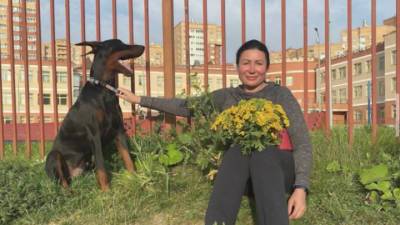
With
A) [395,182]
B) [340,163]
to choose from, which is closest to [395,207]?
[395,182]

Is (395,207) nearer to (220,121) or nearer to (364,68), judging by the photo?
(220,121)

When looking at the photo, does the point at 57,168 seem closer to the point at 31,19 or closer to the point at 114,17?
the point at 114,17

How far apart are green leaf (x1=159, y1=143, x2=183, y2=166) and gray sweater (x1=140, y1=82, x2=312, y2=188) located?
15.2 inches

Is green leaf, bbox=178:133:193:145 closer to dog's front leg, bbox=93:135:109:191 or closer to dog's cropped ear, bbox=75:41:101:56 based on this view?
dog's front leg, bbox=93:135:109:191

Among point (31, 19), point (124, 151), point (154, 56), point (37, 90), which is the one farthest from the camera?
point (37, 90)

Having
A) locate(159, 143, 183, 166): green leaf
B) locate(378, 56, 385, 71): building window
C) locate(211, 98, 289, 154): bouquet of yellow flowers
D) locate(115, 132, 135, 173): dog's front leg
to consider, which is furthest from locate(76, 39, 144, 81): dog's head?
locate(378, 56, 385, 71): building window

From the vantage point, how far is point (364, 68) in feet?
165

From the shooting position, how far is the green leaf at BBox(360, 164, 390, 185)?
356 cm

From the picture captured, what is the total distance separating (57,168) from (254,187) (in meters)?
Answer: 1.94

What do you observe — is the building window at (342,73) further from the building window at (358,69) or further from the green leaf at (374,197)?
the green leaf at (374,197)

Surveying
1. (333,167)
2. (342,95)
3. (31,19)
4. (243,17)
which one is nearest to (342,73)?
(342,95)

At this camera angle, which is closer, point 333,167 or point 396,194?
point 396,194

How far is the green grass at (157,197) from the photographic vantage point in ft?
11.1

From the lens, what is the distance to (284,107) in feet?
11.2
